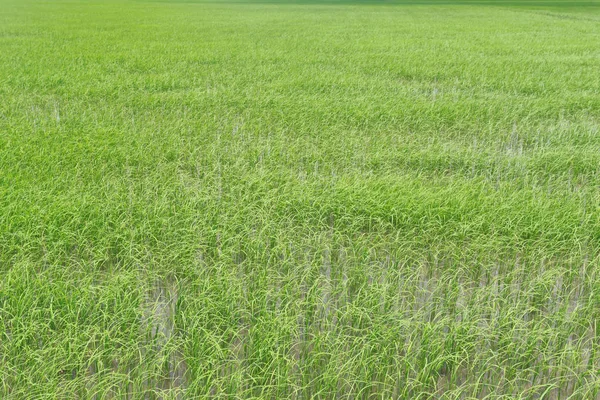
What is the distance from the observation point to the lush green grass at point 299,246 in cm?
300

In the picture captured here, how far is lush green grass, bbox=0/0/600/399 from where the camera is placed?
9.85 feet

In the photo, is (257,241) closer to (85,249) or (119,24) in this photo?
(85,249)

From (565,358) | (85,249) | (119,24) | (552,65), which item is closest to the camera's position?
(565,358)

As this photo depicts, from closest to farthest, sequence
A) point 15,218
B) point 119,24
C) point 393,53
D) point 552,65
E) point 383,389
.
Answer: point 383,389 < point 15,218 < point 552,65 < point 393,53 < point 119,24

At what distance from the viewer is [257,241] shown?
428 cm

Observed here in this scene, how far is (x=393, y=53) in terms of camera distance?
15.9 metres

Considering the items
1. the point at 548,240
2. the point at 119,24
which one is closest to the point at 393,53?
the point at 548,240

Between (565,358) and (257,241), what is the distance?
2.29m

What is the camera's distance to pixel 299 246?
4344mm

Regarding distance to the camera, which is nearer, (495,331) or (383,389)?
(383,389)

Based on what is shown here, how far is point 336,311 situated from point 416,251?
1183 millimetres

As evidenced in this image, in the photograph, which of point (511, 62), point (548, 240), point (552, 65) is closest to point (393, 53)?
point (511, 62)

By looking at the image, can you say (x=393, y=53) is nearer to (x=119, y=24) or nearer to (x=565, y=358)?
(x=565, y=358)

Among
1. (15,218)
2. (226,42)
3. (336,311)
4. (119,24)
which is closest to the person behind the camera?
(336,311)
